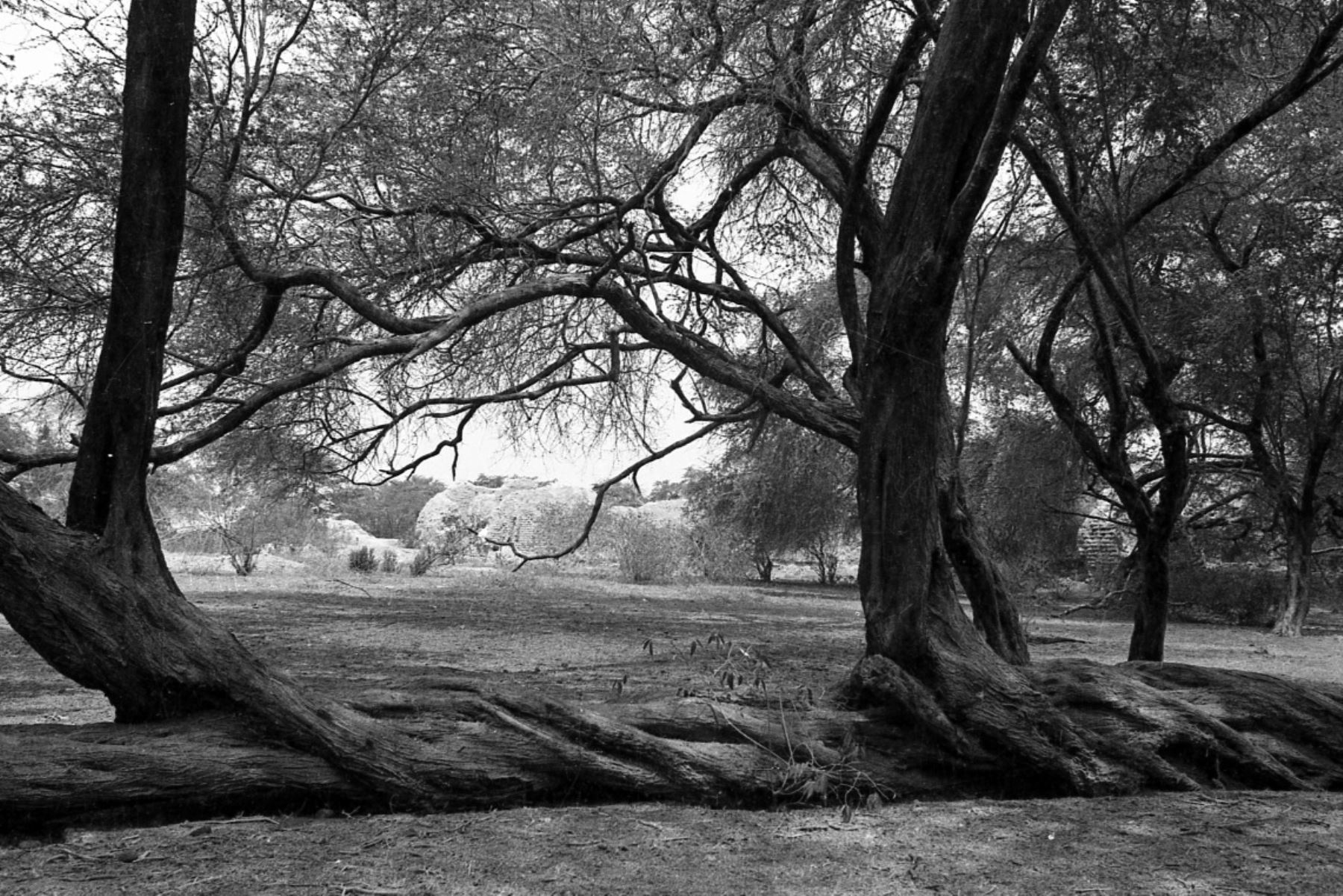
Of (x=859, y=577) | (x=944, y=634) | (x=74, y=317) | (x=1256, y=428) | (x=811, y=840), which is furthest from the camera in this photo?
(x=1256, y=428)

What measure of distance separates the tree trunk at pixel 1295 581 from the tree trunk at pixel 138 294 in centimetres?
1370

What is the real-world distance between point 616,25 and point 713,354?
6.96 ft

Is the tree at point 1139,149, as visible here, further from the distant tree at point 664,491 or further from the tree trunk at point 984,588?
the distant tree at point 664,491

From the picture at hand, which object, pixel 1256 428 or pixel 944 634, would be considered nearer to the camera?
pixel 944 634

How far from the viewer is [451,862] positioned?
3.04m

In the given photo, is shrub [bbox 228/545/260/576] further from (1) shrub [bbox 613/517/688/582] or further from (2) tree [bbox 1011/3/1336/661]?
(2) tree [bbox 1011/3/1336/661]

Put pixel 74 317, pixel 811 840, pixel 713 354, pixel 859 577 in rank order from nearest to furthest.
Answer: pixel 811 840, pixel 859 577, pixel 74 317, pixel 713 354

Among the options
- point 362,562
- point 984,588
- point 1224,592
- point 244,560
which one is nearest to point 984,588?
point 984,588

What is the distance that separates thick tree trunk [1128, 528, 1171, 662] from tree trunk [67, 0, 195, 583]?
594cm

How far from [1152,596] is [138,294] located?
245 inches

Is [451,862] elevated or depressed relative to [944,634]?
depressed

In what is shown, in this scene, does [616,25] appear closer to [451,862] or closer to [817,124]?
[817,124]

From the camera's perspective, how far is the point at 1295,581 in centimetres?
1389

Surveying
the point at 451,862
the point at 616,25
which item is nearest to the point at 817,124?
the point at 616,25
